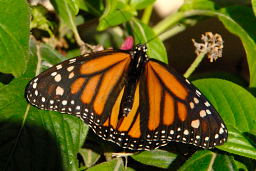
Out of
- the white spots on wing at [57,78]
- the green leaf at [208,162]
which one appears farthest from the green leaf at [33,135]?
the green leaf at [208,162]

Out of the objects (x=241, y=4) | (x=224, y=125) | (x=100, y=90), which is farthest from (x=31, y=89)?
(x=241, y=4)

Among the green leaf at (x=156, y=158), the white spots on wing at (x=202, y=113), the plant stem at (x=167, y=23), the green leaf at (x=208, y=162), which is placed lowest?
the green leaf at (x=156, y=158)

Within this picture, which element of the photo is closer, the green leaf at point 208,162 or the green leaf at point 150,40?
the green leaf at point 208,162

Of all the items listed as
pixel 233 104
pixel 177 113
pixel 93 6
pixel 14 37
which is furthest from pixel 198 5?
pixel 14 37

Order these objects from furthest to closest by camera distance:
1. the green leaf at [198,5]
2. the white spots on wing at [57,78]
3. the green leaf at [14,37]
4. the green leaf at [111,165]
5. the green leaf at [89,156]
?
the green leaf at [198,5]
the green leaf at [89,156]
the green leaf at [111,165]
the white spots on wing at [57,78]
the green leaf at [14,37]

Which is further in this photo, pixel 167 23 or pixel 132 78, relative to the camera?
pixel 167 23

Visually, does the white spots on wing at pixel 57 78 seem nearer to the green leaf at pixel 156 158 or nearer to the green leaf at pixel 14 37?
the green leaf at pixel 14 37

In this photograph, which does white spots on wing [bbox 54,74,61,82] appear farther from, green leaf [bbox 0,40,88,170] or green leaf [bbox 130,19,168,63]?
green leaf [bbox 130,19,168,63]

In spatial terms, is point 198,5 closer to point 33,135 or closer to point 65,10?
point 65,10
